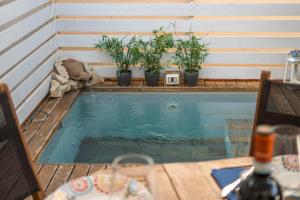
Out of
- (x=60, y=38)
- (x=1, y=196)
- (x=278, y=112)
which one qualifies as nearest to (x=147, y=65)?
(x=60, y=38)

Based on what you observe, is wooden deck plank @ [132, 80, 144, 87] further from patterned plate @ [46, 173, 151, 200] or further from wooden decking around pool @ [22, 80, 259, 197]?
patterned plate @ [46, 173, 151, 200]

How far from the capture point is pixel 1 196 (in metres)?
1.42

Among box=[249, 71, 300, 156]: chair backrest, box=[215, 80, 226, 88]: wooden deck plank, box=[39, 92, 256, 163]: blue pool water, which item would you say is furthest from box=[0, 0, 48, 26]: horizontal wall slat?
box=[249, 71, 300, 156]: chair backrest

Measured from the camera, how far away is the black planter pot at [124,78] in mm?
4938

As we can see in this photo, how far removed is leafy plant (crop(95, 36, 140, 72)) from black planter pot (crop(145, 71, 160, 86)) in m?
0.22

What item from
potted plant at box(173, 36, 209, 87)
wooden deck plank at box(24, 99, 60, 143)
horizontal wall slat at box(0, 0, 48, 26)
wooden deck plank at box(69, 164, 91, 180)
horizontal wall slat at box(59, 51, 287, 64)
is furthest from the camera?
horizontal wall slat at box(59, 51, 287, 64)

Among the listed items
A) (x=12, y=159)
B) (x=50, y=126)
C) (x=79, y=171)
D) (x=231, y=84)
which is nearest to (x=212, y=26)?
(x=231, y=84)

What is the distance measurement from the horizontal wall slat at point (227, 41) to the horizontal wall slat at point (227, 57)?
0.09m

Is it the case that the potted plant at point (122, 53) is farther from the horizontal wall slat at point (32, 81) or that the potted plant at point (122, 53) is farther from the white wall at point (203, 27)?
the horizontal wall slat at point (32, 81)

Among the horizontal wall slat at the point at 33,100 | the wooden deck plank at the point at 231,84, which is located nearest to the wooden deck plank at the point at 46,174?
the horizontal wall slat at the point at 33,100

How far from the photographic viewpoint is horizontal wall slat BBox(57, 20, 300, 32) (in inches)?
198

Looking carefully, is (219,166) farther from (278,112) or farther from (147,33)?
(147,33)

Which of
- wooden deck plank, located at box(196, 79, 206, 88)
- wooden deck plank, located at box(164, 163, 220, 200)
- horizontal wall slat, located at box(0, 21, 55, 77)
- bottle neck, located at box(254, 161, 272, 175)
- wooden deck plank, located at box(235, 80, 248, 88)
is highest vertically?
bottle neck, located at box(254, 161, 272, 175)

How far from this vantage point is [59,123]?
4.09 m
